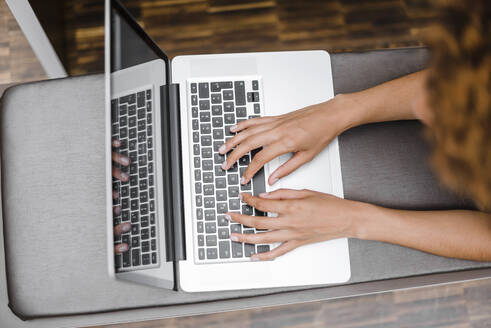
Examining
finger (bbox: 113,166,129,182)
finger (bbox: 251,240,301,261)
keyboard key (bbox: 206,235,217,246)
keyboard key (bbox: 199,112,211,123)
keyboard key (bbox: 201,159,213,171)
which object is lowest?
finger (bbox: 251,240,301,261)

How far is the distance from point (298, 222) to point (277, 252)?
0.07 m

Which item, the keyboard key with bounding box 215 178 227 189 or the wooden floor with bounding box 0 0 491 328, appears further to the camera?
the wooden floor with bounding box 0 0 491 328

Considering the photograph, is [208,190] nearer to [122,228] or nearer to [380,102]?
[122,228]

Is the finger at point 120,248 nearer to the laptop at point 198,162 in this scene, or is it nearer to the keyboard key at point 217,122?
the laptop at point 198,162

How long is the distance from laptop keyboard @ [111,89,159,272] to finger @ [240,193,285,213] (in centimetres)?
18

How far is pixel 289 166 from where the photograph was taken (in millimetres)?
785

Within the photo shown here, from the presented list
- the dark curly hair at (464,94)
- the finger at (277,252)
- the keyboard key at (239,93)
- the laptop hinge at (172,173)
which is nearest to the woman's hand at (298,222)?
the finger at (277,252)

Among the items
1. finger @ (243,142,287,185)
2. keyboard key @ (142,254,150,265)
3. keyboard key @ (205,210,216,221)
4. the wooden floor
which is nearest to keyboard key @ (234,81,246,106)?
finger @ (243,142,287,185)

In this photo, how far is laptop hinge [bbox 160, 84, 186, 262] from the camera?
0.76 metres

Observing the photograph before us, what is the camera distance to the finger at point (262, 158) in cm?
78

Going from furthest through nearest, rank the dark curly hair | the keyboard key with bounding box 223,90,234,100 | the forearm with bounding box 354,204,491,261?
the keyboard key with bounding box 223,90,234,100
the forearm with bounding box 354,204,491,261
the dark curly hair

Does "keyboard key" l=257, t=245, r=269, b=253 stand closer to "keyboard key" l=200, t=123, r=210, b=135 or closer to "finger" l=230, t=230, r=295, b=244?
"finger" l=230, t=230, r=295, b=244

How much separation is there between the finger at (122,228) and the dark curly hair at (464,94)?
491 millimetres

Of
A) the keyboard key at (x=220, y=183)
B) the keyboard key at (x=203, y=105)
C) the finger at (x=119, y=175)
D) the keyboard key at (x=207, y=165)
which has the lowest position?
the keyboard key at (x=220, y=183)
